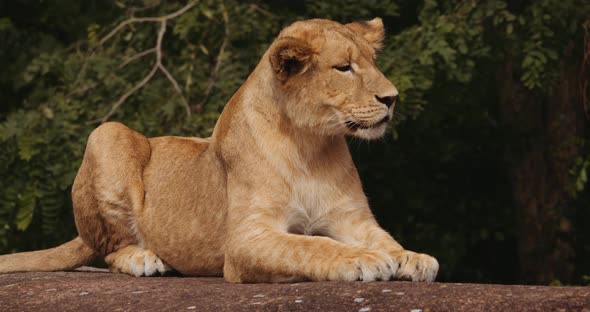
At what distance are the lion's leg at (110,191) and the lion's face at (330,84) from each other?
4.37 ft

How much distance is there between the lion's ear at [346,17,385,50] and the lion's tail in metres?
2.01

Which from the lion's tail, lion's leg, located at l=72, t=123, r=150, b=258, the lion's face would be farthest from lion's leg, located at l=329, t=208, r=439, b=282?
the lion's tail

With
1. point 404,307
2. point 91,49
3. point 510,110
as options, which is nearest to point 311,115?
point 404,307

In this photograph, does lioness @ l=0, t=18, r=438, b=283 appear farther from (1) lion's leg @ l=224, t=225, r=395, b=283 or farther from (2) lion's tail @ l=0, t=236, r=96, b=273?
(2) lion's tail @ l=0, t=236, r=96, b=273

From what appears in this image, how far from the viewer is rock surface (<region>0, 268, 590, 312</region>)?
368 cm

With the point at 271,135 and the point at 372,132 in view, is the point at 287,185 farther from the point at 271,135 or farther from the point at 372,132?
the point at 372,132

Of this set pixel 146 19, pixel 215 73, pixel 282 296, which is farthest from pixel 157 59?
pixel 282 296

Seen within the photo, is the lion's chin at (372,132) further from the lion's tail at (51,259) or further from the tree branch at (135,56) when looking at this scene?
the tree branch at (135,56)

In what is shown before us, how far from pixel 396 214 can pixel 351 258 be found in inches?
197

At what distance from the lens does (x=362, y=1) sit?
7836 mm

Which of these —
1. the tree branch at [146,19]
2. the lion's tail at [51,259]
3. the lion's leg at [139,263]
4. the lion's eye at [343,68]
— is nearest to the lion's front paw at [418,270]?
the lion's eye at [343,68]

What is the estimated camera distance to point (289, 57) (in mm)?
4898

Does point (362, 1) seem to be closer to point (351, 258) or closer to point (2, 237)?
point (2, 237)

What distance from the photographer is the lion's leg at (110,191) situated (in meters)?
5.91
